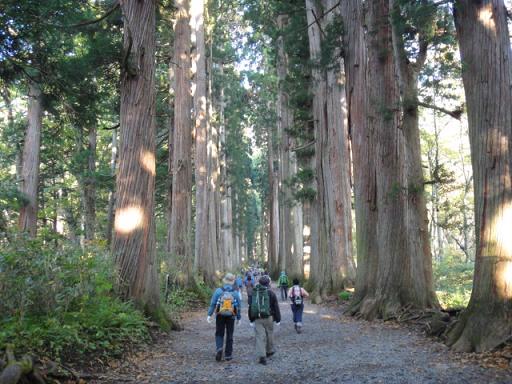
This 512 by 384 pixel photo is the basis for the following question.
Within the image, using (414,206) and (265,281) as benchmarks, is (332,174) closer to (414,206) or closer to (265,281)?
(414,206)

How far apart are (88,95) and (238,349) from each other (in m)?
6.61

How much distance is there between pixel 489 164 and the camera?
7.56 meters

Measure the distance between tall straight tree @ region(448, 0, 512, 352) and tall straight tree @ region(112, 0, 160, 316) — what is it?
19.7 feet

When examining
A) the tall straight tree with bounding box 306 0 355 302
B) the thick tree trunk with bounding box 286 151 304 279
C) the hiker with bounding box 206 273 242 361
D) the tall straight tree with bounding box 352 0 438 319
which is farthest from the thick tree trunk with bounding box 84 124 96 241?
the hiker with bounding box 206 273 242 361

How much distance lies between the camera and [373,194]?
1359 cm

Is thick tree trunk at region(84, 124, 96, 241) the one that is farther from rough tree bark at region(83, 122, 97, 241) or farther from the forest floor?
the forest floor

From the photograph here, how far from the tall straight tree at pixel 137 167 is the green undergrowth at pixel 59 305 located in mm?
1014

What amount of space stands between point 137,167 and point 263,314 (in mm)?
4090

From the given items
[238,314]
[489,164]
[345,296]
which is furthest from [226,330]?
[345,296]

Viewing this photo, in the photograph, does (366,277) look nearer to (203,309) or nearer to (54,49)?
(203,309)

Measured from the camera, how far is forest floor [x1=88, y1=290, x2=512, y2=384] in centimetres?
636

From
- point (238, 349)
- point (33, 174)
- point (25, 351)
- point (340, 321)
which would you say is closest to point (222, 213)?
point (33, 174)

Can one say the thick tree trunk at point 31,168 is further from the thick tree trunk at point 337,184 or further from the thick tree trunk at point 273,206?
the thick tree trunk at point 273,206

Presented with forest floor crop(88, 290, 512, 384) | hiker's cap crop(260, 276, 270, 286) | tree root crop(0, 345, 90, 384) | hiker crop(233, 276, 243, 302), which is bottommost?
forest floor crop(88, 290, 512, 384)
